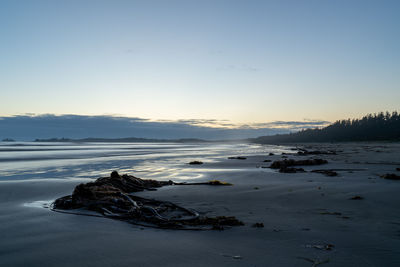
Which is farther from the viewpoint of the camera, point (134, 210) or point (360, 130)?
point (360, 130)

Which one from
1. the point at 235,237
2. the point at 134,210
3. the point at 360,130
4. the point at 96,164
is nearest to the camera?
the point at 235,237

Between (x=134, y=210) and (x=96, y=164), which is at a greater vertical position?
(x=134, y=210)

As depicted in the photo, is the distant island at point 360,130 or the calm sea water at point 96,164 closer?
the calm sea water at point 96,164

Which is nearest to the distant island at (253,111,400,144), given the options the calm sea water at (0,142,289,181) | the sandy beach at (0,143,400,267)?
the calm sea water at (0,142,289,181)

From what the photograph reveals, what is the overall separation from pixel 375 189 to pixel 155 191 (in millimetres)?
5470

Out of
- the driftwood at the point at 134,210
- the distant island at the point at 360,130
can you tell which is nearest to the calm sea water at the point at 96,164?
the driftwood at the point at 134,210

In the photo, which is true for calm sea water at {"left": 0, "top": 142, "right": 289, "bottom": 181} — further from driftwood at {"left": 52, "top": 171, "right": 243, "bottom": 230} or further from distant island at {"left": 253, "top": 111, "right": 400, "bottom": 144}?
distant island at {"left": 253, "top": 111, "right": 400, "bottom": 144}

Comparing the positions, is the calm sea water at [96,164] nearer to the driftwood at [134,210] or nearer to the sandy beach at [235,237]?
the driftwood at [134,210]

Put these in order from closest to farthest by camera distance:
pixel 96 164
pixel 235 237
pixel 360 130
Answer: pixel 235 237
pixel 96 164
pixel 360 130

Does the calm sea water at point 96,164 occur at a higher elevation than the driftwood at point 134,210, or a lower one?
lower

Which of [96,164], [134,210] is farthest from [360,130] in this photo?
[134,210]

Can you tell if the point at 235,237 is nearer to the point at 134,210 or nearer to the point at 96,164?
the point at 134,210

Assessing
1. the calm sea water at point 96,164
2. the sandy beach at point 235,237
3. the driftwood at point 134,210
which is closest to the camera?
the sandy beach at point 235,237

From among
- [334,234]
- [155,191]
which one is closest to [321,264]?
[334,234]
